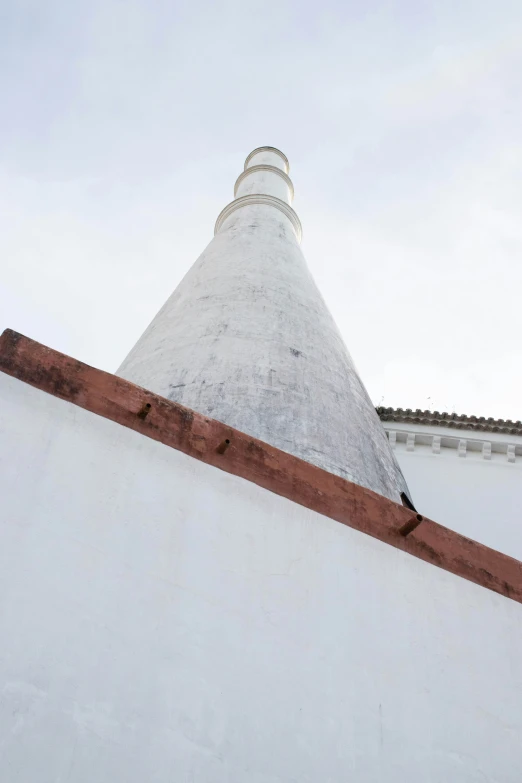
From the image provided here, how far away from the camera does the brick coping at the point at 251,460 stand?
357 centimetres

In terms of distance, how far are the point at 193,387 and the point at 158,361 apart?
2.49ft

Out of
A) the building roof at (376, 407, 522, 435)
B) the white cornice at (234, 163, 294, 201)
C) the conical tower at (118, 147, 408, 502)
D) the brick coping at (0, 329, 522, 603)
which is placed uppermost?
the white cornice at (234, 163, 294, 201)

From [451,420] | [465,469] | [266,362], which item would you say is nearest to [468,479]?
[465,469]

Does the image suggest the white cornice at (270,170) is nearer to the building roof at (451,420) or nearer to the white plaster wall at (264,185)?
the white plaster wall at (264,185)

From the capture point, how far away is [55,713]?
2656 millimetres

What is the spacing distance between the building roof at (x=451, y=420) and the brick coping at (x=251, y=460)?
5251 mm

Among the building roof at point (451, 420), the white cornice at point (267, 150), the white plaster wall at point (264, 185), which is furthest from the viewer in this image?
the white cornice at point (267, 150)

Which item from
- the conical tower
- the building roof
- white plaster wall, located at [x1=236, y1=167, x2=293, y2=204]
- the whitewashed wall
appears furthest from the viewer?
white plaster wall, located at [x1=236, y1=167, x2=293, y2=204]

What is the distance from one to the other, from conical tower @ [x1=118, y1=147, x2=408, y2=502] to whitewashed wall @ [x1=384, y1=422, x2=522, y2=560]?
224 centimetres

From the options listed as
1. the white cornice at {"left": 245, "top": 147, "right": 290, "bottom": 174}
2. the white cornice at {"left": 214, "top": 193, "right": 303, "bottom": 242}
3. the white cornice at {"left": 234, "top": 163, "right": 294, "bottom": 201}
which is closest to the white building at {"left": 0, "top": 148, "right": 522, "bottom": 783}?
the white cornice at {"left": 214, "top": 193, "right": 303, "bottom": 242}

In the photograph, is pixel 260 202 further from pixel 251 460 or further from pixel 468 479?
pixel 251 460

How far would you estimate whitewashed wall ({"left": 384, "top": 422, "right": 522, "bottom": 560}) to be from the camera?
8156 mm

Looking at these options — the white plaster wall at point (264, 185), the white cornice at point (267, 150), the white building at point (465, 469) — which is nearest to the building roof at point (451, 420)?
the white building at point (465, 469)

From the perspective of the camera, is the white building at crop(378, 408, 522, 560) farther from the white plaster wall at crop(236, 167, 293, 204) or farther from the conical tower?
the white plaster wall at crop(236, 167, 293, 204)
